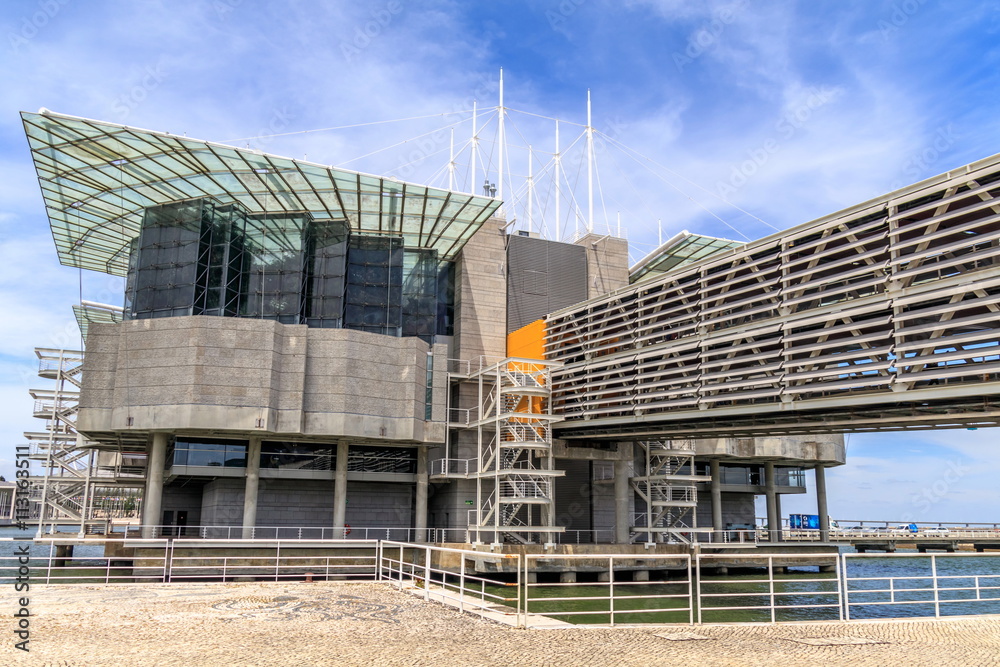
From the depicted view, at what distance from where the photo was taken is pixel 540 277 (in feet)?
183

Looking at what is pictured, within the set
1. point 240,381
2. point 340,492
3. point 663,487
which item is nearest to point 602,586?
point 663,487

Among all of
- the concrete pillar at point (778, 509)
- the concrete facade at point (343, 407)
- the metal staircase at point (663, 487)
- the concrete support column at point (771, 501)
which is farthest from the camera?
the concrete support column at point (771, 501)

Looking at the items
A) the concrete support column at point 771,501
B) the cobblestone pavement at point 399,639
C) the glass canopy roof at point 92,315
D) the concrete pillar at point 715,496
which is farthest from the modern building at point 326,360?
the cobblestone pavement at point 399,639

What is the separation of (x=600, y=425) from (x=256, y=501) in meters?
19.5

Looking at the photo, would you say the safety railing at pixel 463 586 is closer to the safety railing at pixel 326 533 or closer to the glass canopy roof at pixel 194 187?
the safety railing at pixel 326 533

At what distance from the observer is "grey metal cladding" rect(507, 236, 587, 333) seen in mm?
54688

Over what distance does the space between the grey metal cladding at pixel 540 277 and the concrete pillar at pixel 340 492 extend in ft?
48.7

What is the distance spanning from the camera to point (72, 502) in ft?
194

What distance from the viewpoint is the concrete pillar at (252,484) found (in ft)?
139

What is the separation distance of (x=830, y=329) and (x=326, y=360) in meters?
26.7

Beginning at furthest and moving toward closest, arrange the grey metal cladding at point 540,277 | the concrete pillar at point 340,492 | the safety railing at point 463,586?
the grey metal cladding at point 540,277, the concrete pillar at point 340,492, the safety railing at point 463,586

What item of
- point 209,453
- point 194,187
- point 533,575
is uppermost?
point 194,187

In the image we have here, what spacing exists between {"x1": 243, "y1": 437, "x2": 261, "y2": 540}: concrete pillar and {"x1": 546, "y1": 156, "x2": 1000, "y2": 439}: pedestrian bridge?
18.6 m

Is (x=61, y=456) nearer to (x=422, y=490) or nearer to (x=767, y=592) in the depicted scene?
(x=422, y=490)
